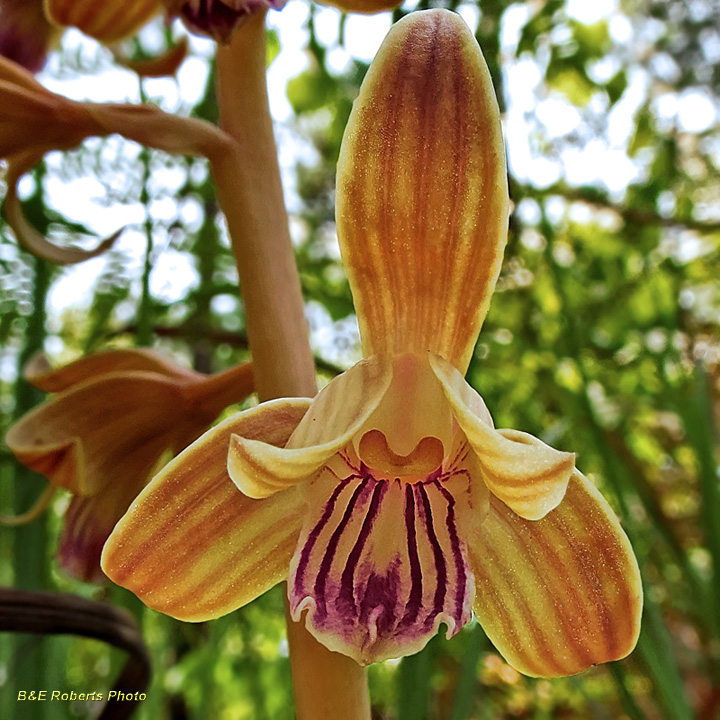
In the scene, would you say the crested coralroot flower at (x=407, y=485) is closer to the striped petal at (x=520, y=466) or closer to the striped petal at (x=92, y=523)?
the striped petal at (x=520, y=466)

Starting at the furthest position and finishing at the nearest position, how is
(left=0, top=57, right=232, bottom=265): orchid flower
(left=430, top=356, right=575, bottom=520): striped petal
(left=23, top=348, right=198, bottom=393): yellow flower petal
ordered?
(left=23, top=348, right=198, bottom=393): yellow flower petal
(left=0, top=57, right=232, bottom=265): orchid flower
(left=430, top=356, right=575, bottom=520): striped petal

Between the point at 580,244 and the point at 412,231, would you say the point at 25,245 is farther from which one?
the point at 580,244

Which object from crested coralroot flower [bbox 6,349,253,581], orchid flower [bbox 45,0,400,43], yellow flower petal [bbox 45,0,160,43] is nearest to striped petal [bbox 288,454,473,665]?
crested coralroot flower [bbox 6,349,253,581]

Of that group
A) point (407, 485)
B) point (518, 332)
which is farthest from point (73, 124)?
point (518, 332)

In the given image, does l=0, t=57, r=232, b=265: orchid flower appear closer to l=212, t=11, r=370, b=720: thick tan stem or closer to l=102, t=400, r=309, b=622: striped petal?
l=212, t=11, r=370, b=720: thick tan stem

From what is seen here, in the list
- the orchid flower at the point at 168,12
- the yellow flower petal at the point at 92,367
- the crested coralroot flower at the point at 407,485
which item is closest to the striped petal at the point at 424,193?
the crested coralroot flower at the point at 407,485

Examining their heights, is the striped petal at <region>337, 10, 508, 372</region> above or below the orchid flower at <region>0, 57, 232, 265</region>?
below

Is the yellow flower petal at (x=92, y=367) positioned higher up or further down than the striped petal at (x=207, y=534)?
higher up
